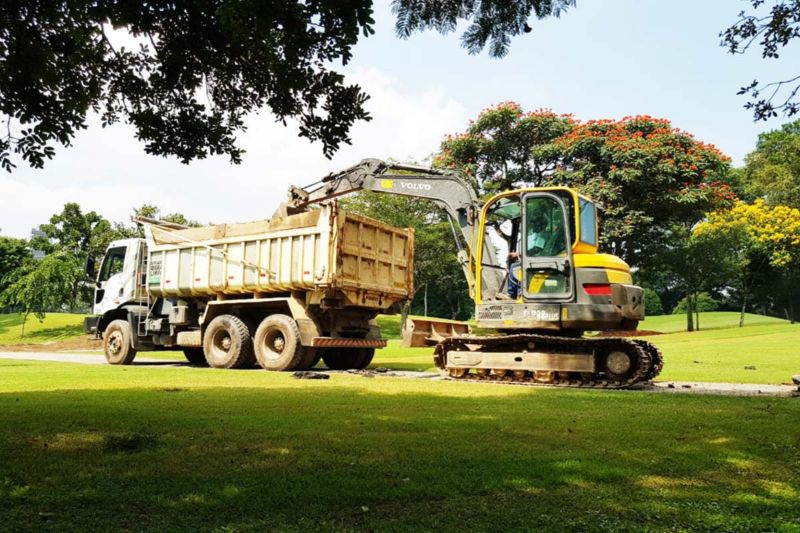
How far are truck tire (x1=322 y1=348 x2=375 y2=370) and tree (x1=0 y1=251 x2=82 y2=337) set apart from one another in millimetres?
27980

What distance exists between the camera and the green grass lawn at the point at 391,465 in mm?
3492

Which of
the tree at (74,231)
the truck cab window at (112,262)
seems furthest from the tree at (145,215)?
the truck cab window at (112,262)

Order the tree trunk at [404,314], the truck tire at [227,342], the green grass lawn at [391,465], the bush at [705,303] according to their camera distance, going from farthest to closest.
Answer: the bush at [705,303] → the truck tire at [227,342] → the tree trunk at [404,314] → the green grass lawn at [391,465]

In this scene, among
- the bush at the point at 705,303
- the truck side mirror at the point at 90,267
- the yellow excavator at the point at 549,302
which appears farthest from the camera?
the bush at the point at 705,303

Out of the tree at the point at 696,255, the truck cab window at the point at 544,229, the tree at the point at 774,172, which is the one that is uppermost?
the tree at the point at 774,172

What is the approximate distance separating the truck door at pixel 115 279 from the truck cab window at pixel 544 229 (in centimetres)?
1142

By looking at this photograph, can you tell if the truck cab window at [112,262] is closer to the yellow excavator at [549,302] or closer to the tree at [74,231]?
the yellow excavator at [549,302]

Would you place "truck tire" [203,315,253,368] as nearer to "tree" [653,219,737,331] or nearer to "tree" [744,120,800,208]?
"tree" [653,219,737,331]

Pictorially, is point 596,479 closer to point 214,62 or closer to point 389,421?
point 389,421

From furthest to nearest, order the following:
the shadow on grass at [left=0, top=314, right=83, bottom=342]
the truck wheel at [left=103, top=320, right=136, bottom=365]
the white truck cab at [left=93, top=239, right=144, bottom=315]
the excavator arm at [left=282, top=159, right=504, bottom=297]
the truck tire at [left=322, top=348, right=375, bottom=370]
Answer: the shadow on grass at [left=0, top=314, right=83, bottom=342], the white truck cab at [left=93, top=239, right=144, bottom=315], the truck wheel at [left=103, top=320, right=136, bottom=365], the truck tire at [left=322, top=348, right=375, bottom=370], the excavator arm at [left=282, top=159, right=504, bottom=297]

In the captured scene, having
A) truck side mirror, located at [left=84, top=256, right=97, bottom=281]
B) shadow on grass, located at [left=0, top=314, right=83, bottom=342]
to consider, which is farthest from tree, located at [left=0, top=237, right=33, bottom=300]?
truck side mirror, located at [left=84, top=256, right=97, bottom=281]

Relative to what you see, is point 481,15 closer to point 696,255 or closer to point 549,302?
point 549,302

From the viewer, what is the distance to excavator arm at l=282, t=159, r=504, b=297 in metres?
13.1

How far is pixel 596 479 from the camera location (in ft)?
14.1
